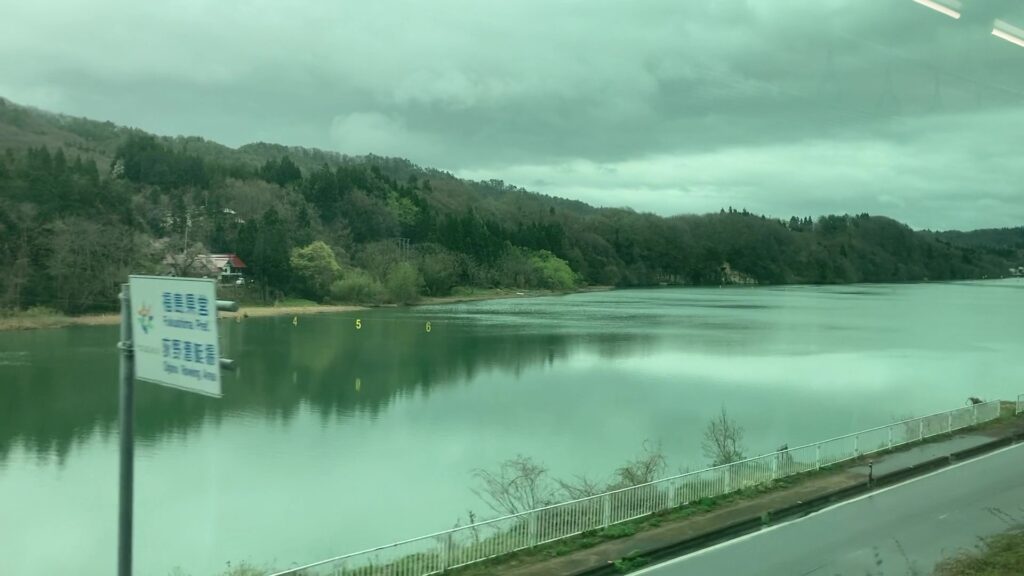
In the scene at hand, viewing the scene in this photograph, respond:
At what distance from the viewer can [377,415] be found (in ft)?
56.2

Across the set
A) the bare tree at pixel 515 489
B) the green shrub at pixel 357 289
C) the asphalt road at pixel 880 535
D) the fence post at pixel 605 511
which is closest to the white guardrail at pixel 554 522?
the fence post at pixel 605 511

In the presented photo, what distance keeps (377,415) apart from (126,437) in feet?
43.4

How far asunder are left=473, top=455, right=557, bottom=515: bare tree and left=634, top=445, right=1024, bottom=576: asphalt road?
2.86 m

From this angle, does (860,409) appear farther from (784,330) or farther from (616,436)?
(784,330)

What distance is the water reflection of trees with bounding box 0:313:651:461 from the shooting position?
15.8 meters

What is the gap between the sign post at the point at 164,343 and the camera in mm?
3666

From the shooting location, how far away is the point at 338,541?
9508 mm

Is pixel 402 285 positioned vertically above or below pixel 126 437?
below

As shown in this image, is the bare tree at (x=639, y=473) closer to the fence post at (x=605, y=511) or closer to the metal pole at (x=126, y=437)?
the fence post at (x=605, y=511)

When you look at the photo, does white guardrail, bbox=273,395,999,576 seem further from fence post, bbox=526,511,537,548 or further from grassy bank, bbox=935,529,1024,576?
grassy bank, bbox=935,529,1024,576

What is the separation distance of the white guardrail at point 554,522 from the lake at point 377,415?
8.76 ft

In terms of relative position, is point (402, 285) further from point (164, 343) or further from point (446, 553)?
point (164, 343)

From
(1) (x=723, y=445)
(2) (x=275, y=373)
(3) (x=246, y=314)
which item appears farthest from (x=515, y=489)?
(3) (x=246, y=314)

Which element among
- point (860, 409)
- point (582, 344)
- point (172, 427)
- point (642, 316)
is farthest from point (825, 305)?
point (172, 427)
